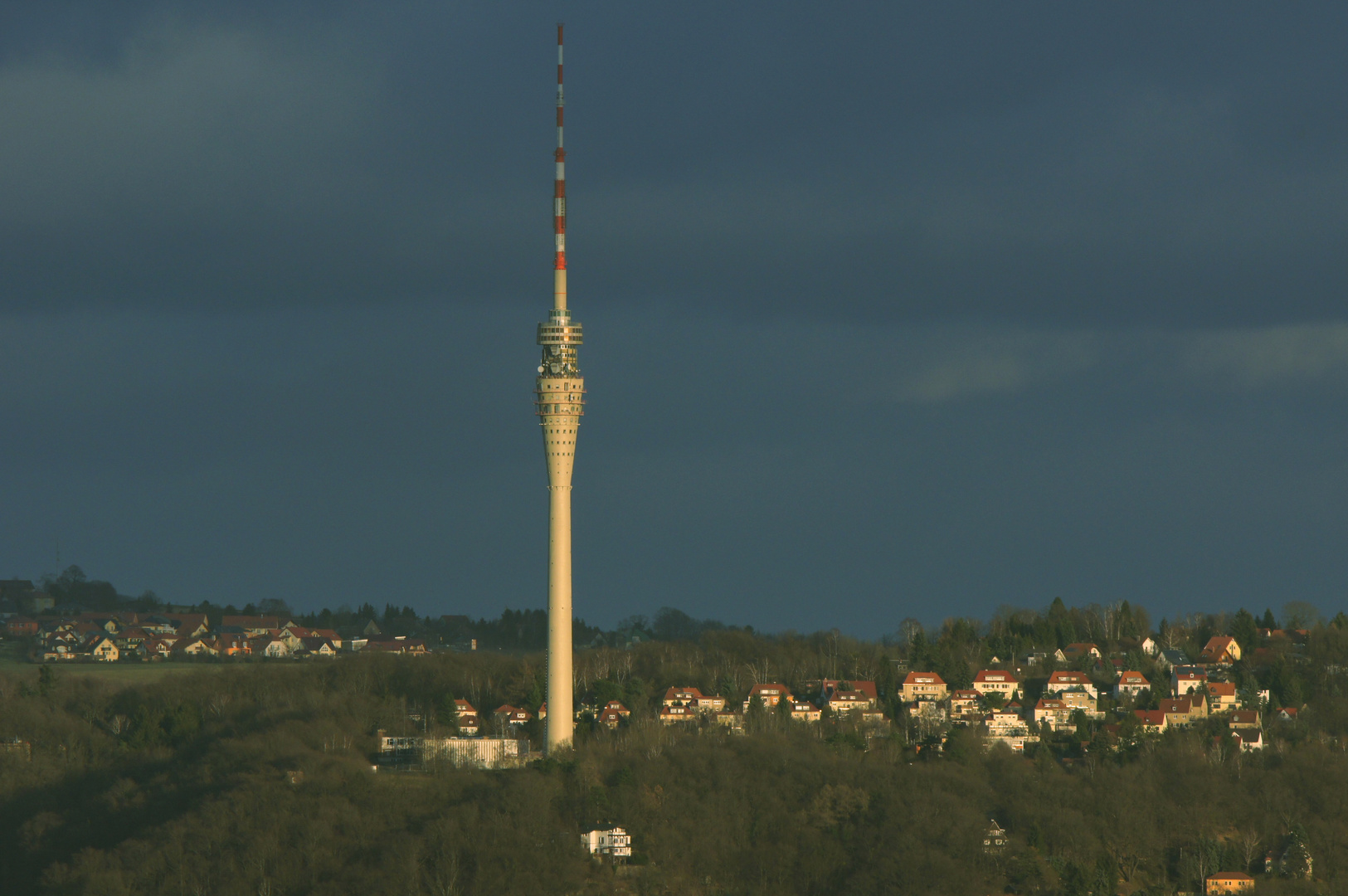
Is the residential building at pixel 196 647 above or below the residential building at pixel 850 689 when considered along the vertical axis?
above

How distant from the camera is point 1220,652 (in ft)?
437

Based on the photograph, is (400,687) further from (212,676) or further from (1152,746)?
(1152,746)

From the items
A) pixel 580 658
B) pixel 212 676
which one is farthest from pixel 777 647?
pixel 212 676

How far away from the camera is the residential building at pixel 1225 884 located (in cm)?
8688

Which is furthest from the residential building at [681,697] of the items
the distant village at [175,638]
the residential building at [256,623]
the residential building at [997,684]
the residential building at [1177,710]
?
the residential building at [256,623]

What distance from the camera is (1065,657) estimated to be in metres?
133

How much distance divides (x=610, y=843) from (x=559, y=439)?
27654 millimetres

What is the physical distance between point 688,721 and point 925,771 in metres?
19.8

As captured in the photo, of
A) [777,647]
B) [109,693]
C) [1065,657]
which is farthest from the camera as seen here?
[777,647]

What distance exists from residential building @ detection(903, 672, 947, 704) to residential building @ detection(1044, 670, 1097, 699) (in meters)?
6.77

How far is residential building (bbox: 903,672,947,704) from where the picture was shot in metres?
119

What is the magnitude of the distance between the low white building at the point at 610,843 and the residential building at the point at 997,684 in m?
40.3

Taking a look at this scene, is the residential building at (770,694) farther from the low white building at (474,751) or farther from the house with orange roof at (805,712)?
the low white building at (474,751)

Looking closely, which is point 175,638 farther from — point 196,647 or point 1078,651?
point 1078,651
